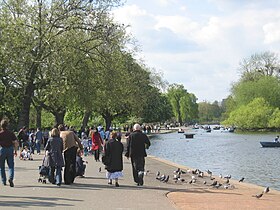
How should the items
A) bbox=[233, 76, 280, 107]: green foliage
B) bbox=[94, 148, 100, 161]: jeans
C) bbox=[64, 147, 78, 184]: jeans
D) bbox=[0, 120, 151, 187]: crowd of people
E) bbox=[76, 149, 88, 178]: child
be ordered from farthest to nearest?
bbox=[233, 76, 280, 107]: green foliage
bbox=[94, 148, 100, 161]: jeans
bbox=[76, 149, 88, 178]: child
bbox=[64, 147, 78, 184]: jeans
bbox=[0, 120, 151, 187]: crowd of people

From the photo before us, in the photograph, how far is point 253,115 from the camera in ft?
341

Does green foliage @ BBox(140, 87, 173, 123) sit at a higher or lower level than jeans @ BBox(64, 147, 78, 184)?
higher

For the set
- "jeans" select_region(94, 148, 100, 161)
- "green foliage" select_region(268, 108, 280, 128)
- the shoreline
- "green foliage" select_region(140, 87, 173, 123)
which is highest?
"green foliage" select_region(140, 87, 173, 123)

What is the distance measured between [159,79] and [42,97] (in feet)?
157

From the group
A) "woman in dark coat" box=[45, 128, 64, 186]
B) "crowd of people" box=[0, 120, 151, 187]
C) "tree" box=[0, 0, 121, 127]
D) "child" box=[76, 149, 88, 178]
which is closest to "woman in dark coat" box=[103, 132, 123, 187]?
"crowd of people" box=[0, 120, 151, 187]

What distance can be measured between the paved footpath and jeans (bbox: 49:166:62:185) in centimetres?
19

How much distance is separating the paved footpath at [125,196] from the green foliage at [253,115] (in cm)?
8833

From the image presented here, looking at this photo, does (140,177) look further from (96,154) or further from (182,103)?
(182,103)

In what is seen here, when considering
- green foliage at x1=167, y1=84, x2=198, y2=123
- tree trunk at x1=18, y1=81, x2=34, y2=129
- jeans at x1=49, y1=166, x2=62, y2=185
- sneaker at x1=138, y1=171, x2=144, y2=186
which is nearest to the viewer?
jeans at x1=49, y1=166, x2=62, y2=185

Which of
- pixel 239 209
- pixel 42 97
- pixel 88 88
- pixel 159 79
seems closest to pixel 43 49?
pixel 88 88

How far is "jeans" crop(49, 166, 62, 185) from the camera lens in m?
14.7

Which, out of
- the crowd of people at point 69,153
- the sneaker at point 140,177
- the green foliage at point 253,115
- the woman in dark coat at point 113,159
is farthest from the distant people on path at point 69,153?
the green foliage at point 253,115

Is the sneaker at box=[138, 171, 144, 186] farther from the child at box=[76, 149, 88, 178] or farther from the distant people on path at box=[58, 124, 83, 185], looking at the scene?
the child at box=[76, 149, 88, 178]

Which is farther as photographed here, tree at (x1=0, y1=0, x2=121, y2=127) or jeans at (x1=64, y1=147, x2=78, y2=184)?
tree at (x1=0, y1=0, x2=121, y2=127)
